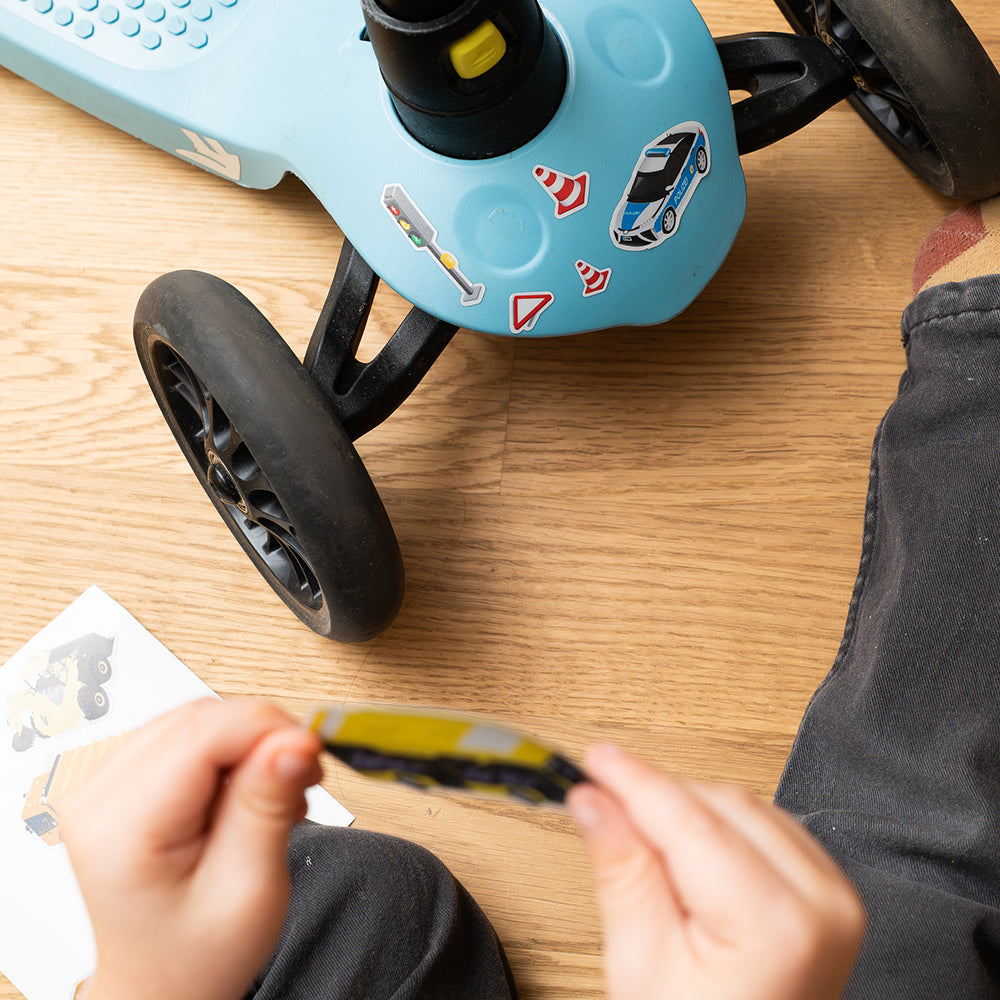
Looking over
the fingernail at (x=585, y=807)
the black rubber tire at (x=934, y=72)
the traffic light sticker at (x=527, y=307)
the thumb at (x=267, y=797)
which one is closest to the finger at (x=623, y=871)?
the fingernail at (x=585, y=807)

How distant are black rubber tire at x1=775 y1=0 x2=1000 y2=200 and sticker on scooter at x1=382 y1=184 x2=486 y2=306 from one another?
328mm

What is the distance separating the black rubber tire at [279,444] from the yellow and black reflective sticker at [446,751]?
0.23 m

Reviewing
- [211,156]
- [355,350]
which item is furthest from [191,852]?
[211,156]

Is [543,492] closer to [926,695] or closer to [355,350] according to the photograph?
[355,350]

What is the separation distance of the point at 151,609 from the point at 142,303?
260 millimetres

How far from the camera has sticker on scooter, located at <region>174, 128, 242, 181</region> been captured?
0.74 meters

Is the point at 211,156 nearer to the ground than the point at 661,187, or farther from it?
farther from it

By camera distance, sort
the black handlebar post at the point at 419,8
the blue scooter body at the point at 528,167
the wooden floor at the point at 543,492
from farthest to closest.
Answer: the wooden floor at the point at 543,492 < the blue scooter body at the point at 528,167 < the black handlebar post at the point at 419,8

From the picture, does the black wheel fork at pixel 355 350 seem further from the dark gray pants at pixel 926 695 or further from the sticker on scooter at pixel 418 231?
the dark gray pants at pixel 926 695

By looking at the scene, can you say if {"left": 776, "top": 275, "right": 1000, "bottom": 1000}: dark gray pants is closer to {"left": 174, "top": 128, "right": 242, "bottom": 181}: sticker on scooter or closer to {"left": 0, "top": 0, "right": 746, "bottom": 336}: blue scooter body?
{"left": 0, "top": 0, "right": 746, "bottom": 336}: blue scooter body

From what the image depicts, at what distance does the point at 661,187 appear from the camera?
0.61 metres

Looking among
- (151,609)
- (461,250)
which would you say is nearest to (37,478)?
(151,609)

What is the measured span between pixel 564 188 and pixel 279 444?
0.24 metres

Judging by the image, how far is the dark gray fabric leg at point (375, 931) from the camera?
562mm
